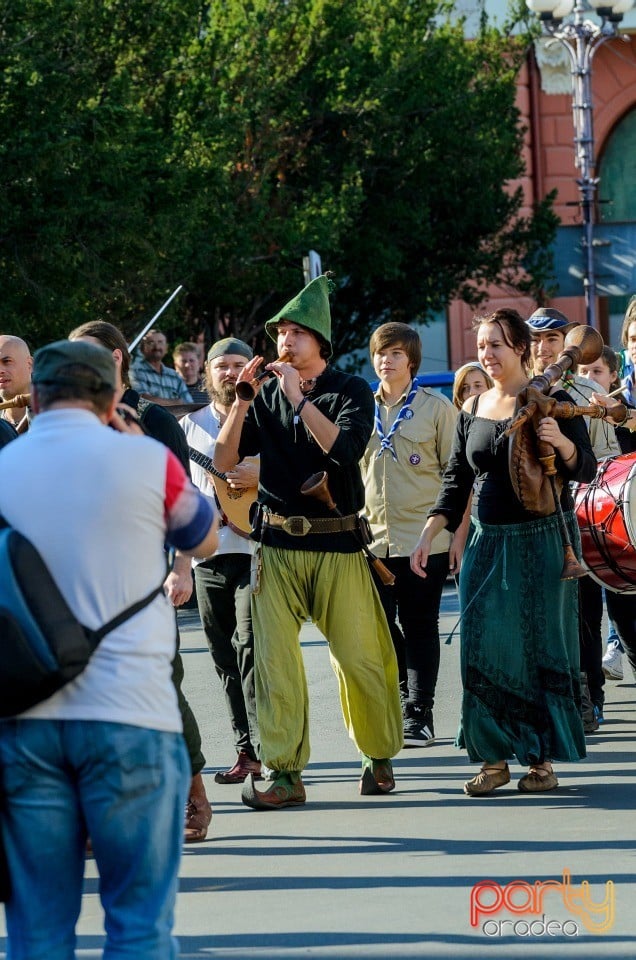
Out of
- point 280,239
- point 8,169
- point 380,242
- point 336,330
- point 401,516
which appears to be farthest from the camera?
point 336,330

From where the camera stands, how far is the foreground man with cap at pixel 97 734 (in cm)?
387

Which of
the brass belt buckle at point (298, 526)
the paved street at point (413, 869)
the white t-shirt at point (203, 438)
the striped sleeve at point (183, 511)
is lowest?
the paved street at point (413, 869)

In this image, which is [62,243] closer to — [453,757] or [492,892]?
[453,757]

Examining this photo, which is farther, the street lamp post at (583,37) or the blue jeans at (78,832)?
the street lamp post at (583,37)

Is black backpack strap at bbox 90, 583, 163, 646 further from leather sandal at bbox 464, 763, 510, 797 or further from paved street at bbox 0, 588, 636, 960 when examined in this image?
leather sandal at bbox 464, 763, 510, 797

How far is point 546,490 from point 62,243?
11627 mm

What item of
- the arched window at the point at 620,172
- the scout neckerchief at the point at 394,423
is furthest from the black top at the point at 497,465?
the arched window at the point at 620,172

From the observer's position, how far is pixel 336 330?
28.9 m

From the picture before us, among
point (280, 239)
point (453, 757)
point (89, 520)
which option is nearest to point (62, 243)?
point (280, 239)

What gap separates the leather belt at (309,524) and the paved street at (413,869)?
112 centimetres

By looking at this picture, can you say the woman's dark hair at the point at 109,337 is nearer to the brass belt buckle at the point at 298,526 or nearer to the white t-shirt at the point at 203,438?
the brass belt buckle at the point at 298,526

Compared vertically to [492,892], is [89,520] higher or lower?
higher

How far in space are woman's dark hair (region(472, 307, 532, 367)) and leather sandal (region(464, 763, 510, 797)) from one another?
171cm

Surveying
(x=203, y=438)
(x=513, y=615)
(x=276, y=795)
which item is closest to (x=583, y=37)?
(x=203, y=438)
